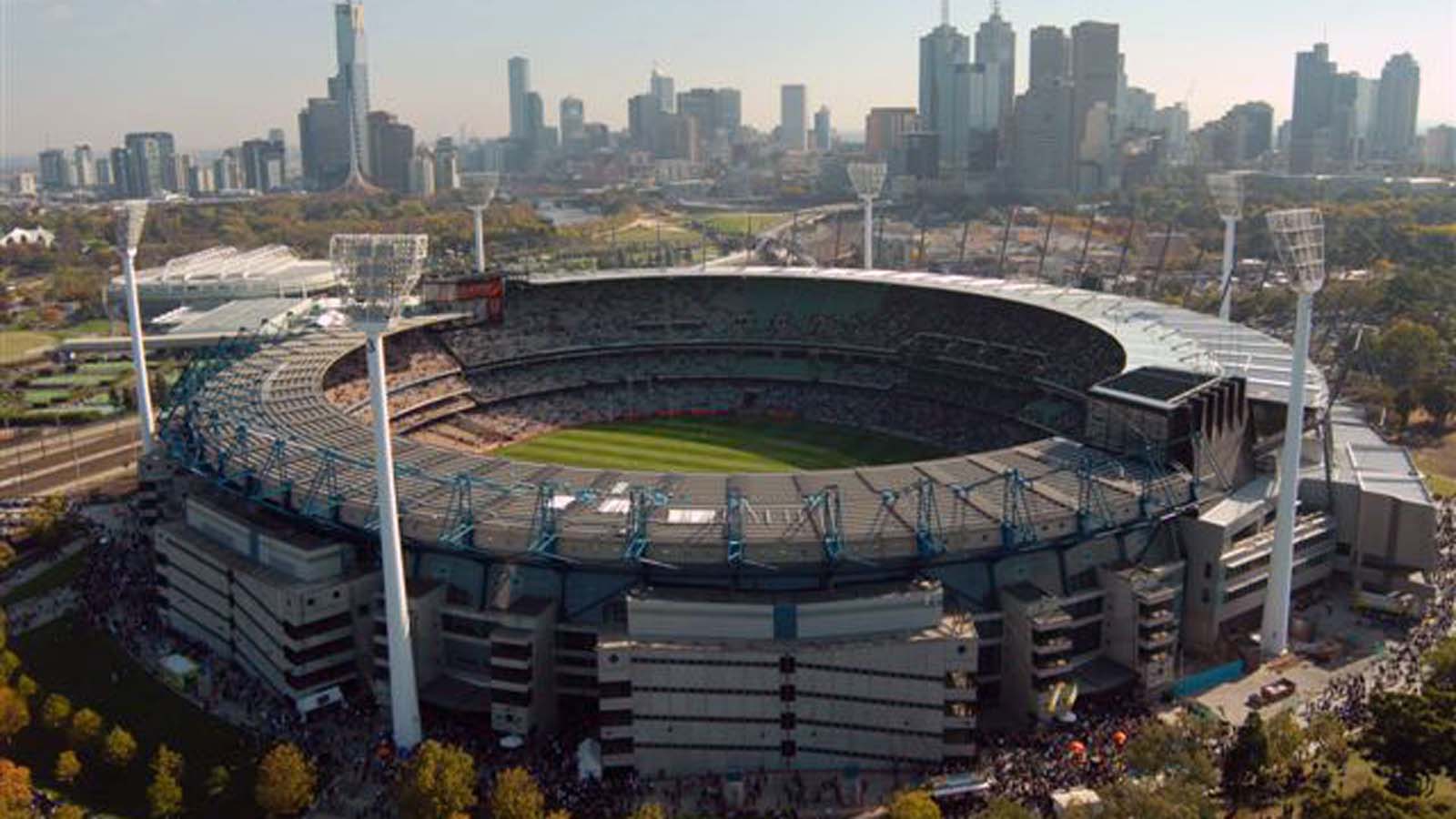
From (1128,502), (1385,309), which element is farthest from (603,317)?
(1385,309)

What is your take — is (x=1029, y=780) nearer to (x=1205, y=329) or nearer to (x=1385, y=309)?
(x=1205, y=329)

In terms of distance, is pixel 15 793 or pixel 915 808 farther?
pixel 15 793

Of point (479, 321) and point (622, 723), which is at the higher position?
point (479, 321)

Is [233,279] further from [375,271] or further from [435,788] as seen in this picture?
[435,788]

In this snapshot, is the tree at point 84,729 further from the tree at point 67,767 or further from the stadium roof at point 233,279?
the stadium roof at point 233,279

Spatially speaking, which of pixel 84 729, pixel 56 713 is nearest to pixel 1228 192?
pixel 84 729

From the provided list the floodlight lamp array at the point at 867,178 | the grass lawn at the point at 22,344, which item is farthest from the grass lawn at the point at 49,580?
the floodlight lamp array at the point at 867,178

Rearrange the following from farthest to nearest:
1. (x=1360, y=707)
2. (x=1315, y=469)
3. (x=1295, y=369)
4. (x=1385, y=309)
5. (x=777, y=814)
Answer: (x=1385, y=309)
(x=1315, y=469)
(x=1295, y=369)
(x=1360, y=707)
(x=777, y=814)
